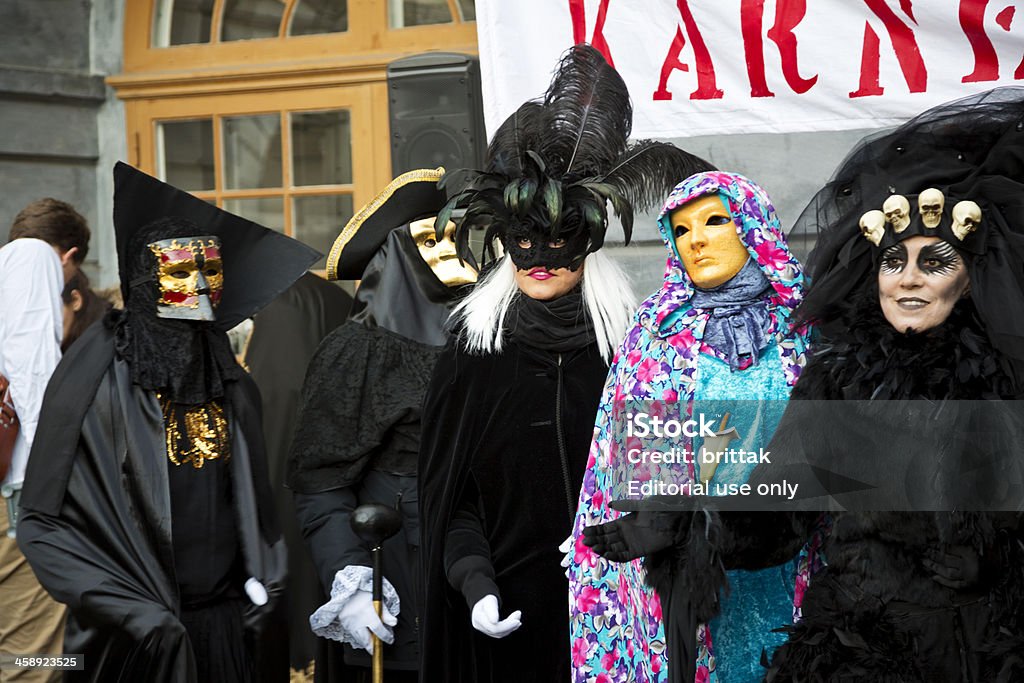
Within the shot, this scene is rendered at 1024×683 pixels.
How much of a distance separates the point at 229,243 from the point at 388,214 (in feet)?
1.82

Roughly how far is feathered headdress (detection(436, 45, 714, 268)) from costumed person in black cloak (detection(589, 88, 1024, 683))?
740 millimetres

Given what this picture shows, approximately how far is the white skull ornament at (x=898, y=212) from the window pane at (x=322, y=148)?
4410 mm

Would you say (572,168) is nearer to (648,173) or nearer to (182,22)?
(648,173)

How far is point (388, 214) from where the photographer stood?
4.39 metres

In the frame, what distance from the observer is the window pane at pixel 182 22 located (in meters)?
7.07

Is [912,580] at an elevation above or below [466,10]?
below

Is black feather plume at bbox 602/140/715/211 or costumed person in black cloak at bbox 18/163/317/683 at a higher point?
black feather plume at bbox 602/140/715/211

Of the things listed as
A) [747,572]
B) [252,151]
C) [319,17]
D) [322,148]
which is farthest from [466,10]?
[747,572]

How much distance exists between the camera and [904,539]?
107 inches

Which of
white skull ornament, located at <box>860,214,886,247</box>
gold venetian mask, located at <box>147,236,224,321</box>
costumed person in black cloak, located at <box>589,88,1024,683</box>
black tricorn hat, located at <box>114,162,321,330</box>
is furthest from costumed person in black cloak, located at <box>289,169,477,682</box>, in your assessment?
white skull ornament, located at <box>860,214,886,247</box>

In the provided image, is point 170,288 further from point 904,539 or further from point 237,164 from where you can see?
point 237,164

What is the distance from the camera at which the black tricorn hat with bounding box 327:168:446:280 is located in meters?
4.39

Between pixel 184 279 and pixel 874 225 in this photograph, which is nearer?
pixel 874 225

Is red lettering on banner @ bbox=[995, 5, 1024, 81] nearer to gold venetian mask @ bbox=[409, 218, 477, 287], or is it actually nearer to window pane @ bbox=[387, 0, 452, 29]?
gold venetian mask @ bbox=[409, 218, 477, 287]
